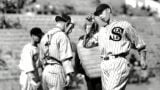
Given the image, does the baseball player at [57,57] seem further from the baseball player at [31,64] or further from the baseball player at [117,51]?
the baseball player at [31,64]

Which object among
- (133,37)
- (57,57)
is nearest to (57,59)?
(57,57)

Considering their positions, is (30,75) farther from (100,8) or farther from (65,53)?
(100,8)

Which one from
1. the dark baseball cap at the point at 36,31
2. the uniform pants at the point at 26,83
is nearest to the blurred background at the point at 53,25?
the dark baseball cap at the point at 36,31

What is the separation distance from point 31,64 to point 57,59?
1.55 meters

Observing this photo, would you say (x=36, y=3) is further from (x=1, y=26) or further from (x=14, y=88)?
(x=14, y=88)

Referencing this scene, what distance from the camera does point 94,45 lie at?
30.8 ft

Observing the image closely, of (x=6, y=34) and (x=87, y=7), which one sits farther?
(x=87, y=7)

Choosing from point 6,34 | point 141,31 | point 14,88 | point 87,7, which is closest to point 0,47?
point 6,34

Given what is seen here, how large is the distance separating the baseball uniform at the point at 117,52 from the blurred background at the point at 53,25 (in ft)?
3.34

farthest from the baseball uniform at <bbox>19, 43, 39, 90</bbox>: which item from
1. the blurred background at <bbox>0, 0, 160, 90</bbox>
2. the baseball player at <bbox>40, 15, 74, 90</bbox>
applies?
the blurred background at <bbox>0, 0, 160, 90</bbox>

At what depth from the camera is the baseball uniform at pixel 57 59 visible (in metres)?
8.18

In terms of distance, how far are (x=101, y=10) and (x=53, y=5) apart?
23.0 metres

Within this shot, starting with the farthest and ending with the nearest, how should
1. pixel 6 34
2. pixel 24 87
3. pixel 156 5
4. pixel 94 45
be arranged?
pixel 156 5 → pixel 6 34 → pixel 24 87 → pixel 94 45

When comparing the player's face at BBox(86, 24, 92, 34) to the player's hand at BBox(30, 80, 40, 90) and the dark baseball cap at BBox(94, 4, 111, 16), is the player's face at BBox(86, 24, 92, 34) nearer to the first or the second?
the player's hand at BBox(30, 80, 40, 90)
